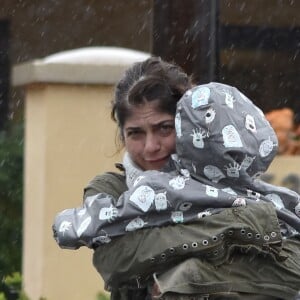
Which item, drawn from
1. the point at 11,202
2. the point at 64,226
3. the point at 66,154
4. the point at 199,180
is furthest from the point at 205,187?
the point at 11,202

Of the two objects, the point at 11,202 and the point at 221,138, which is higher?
the point at 221,138

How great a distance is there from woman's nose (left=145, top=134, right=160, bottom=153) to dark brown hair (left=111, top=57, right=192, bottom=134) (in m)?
Answer: 0.08

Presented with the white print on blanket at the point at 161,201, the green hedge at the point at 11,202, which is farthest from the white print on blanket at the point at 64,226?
the green hedge at the point at 11,202

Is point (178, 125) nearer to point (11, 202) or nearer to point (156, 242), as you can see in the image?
point (156, 242)

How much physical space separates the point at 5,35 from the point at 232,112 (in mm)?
11844

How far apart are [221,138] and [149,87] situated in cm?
36

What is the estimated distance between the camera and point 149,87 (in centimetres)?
334

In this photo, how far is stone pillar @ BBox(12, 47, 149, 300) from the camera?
7.35m

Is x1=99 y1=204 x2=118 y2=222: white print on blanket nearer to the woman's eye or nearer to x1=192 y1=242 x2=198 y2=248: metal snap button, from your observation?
x1=192 y1=242 x2=198 y2=248: metal snap button

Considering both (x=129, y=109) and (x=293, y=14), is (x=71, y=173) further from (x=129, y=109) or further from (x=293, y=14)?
(x=293, y=14)

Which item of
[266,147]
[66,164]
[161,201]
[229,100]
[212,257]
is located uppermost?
[229,100]

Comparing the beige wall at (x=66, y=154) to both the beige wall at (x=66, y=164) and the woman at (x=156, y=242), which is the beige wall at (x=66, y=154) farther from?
the woman at (x=156, y=242)

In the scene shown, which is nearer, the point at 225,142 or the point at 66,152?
the point at 225,142

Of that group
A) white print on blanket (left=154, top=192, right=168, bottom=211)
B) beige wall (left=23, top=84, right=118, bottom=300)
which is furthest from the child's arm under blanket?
beige wall (left=23, top=84, right=118, bottom=300)
